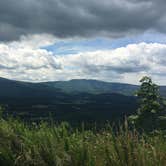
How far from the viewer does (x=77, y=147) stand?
16.5ft

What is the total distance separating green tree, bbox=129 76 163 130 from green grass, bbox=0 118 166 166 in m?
15.6

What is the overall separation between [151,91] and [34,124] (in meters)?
15.9

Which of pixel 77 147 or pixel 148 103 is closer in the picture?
pixel 77 147

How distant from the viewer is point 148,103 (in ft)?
69.4

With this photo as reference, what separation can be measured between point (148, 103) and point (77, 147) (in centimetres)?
1655

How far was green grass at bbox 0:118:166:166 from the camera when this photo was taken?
15.2 ft

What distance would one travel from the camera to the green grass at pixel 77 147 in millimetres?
4637

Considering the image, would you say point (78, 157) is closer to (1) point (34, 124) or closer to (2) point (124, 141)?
(2) point (124, 141)

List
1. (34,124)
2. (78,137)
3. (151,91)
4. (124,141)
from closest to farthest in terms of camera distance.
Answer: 1. (124,141)
2. (78,137)
3. (34,124)
4. (151,91)

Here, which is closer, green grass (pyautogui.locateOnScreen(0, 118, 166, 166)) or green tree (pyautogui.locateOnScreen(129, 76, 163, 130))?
green grass (pyautogui.locateOnScreen(0, 118, 166, 166))

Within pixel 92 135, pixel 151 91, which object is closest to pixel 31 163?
pixel 92 135

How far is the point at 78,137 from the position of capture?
17.7ft

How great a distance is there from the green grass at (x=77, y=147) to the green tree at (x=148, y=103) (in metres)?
15.6

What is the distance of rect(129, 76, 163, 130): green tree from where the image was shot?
21.0 metres
